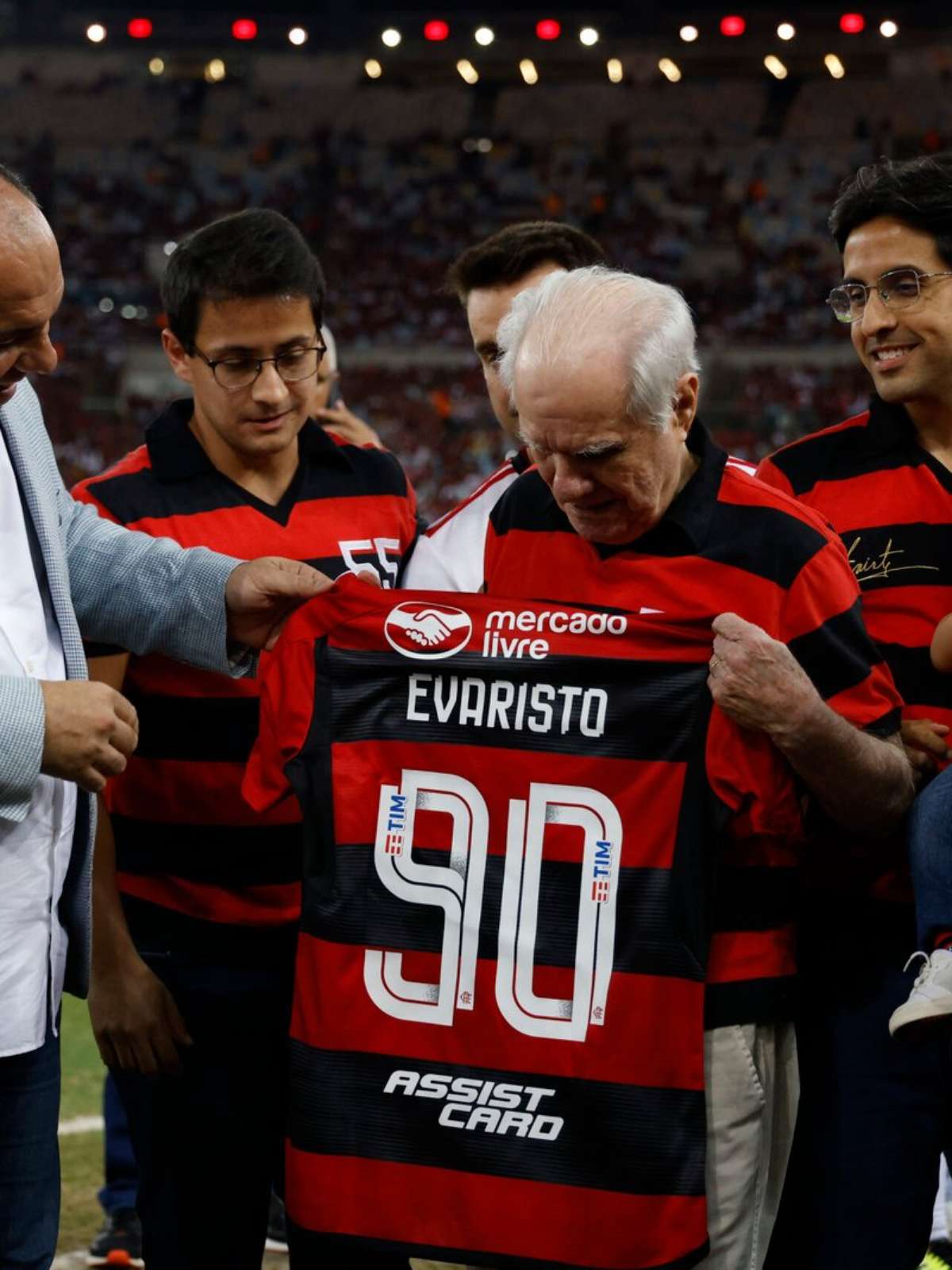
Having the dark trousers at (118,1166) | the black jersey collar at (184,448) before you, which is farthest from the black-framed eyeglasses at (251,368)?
the dark trousers at (118,1166)

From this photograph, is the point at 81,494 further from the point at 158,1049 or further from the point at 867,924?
the point at 867,924

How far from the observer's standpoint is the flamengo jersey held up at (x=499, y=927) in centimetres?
211

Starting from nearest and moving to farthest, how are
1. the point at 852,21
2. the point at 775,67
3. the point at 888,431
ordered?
the point at 888,431
the point at 852,21
the point at 775,67

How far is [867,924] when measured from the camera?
2.42m

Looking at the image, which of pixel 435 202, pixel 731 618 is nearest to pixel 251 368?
pixel 731 618

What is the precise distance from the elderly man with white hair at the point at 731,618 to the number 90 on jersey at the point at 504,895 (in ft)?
0.54

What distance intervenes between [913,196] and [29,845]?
1.71 meters

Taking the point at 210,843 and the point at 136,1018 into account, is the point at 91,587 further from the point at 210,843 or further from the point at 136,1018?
the point at 136,1018

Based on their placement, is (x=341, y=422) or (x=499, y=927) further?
Result: (x=341, y=422)

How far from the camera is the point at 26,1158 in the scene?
7.15 feet

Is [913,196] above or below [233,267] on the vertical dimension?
above

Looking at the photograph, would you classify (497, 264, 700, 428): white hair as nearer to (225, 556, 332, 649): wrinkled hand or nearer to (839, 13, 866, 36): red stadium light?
(225, 556, 332, 649): wrinkled hand

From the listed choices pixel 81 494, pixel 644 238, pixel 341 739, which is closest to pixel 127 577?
pixel 81 494

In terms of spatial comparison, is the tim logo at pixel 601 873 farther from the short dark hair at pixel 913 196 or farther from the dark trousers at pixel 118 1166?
→ the dark trousers at pixel 118 1166
